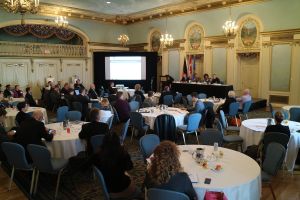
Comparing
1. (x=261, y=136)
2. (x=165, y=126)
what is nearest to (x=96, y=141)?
(x=165, y=126)

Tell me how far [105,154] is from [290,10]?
11.2 meters

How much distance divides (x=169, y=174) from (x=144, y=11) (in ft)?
48.6

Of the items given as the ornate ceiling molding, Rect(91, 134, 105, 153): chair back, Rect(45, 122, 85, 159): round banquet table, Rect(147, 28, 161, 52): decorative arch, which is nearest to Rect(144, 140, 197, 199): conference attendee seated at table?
Rect(91, 134, 105, 153): chair back

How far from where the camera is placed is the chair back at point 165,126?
238 inches

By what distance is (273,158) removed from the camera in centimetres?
379

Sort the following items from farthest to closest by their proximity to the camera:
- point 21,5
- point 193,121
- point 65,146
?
1. point 193,121
2. point 21,5
3. point 65,146

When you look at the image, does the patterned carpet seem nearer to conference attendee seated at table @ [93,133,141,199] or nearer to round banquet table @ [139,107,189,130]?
conference attendee seated at table @ [93,133,141,199]

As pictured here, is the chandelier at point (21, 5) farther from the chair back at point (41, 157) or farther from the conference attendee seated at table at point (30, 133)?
the chair back at point (41, 157)

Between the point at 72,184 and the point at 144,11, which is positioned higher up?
the point at 144,11

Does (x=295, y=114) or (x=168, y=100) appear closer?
(x=295, y=114)

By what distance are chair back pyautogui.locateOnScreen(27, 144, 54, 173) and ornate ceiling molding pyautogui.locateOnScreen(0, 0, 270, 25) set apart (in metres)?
11.7

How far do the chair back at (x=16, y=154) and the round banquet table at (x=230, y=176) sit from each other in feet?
8.01

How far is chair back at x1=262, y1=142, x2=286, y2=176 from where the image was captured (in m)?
3.67

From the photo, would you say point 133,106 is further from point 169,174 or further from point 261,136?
point 169,174
